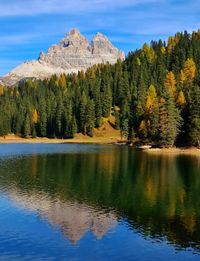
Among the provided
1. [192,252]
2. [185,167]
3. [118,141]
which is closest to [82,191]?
[192,252]

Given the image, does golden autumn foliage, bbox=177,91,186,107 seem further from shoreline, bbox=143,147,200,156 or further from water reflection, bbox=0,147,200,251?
water reflection, bbox=0,147,200,251

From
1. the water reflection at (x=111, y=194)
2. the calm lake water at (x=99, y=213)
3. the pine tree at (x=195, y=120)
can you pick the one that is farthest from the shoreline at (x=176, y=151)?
the calm lake water at (x=99, y=213)

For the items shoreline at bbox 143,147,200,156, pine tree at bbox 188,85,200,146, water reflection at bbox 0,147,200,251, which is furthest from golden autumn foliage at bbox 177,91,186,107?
water reflection at bbox 0,147,200,251

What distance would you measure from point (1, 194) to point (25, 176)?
714 inches

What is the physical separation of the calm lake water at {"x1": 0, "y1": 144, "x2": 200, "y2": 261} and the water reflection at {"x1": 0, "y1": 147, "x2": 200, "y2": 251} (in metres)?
0.10

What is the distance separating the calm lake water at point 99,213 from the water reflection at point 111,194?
10 cm

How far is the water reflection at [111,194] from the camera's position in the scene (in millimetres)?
45188

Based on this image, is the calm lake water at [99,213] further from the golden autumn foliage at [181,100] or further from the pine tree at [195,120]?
the golden autumn foliage at [181,100]

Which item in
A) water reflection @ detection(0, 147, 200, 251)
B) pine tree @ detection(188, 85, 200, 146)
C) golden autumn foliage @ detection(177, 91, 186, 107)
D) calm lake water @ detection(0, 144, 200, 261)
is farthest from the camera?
golden autumn foliage @ detection(177, 91, 186, 107)

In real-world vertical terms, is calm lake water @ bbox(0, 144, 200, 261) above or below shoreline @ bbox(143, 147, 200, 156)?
below

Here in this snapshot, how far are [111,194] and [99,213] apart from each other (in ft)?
41.0

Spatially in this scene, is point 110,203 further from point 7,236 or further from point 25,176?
point 25,176

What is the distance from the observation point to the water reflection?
45188mm

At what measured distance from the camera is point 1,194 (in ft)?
208
